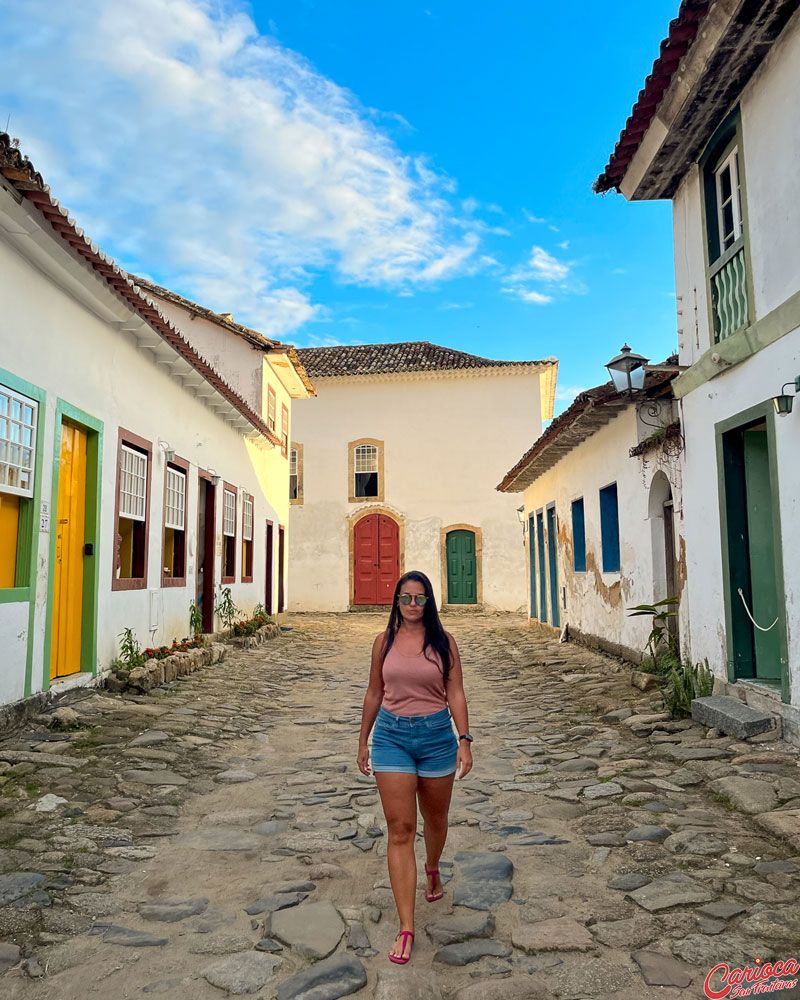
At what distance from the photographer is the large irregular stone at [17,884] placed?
3.46 m

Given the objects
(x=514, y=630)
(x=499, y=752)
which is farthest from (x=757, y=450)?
(x=514, y=630)

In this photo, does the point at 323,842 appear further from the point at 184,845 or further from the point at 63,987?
the point at 63,987

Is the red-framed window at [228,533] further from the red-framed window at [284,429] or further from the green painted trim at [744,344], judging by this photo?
the green painted trim at [744,344]

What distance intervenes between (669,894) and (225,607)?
1114 cm

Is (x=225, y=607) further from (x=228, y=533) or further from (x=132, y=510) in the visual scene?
(x=132, y=510)

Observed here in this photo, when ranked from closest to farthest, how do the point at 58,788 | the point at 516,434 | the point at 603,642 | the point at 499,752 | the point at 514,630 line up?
the point at 58,788 < the point at 499,752 < the point at 603,642 < the point at 514,630 < the point at 516,434

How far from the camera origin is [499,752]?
21.1 feet

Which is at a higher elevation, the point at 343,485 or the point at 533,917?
the point at 343,485

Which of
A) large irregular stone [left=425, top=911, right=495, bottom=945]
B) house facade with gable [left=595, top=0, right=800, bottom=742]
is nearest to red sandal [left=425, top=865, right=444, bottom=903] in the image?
large irregular stone [left=425, top=911, right=495, bottom=945]

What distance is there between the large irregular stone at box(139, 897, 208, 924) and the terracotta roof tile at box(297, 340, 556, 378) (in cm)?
2177

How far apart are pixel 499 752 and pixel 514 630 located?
462 inches

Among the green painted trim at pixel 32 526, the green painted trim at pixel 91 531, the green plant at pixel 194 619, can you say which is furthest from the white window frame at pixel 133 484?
the green plant at pixel 194 619

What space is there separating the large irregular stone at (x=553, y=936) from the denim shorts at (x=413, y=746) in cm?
68

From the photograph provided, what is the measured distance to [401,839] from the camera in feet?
10.4
